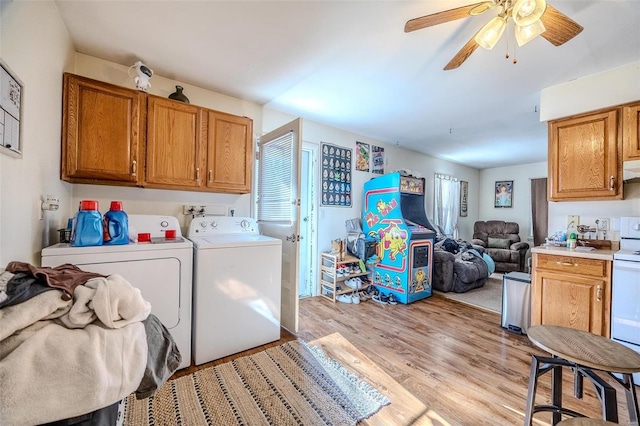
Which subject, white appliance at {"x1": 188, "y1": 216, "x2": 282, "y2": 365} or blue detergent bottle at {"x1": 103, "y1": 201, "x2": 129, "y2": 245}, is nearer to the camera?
blue detergent bottle at {"x1": 103, "y1": 201, "x2": 129, "y2": 245}

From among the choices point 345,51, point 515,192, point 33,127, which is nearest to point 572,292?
point 345,51

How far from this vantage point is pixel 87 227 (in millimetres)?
1631

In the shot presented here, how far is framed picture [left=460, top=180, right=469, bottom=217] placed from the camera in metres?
6.51

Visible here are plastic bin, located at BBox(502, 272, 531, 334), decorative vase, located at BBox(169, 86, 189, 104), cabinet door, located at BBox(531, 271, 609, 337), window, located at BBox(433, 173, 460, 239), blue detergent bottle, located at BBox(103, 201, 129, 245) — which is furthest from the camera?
window, located at BBox(433, 173, 460, 239)

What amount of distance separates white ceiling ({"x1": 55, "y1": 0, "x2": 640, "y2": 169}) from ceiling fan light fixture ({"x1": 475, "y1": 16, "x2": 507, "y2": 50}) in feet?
0.92

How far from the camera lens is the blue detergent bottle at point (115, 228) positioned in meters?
1.75

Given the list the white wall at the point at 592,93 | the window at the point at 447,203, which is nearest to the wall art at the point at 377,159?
the window at the point at 447,203

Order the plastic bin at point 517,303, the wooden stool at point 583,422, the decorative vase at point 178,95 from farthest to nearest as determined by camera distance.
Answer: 1. the plastic bin at point 517,303
2. the decorative vase at point 178,95
3. the wooden stool at point 583,422

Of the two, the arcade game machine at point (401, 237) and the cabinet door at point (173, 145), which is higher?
the cabinet door at point (173, 145)

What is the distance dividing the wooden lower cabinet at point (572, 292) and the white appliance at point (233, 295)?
2.39 meters

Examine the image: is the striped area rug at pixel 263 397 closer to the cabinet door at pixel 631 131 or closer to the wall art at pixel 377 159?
the cabinet door at pixel 631 131

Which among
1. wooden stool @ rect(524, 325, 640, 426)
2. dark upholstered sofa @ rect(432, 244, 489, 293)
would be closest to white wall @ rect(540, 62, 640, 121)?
dark upholstered sofa @ rect(432, 244, 489, 293)

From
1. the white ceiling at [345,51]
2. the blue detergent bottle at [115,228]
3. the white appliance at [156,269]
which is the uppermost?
the white ceiling at [345,51]

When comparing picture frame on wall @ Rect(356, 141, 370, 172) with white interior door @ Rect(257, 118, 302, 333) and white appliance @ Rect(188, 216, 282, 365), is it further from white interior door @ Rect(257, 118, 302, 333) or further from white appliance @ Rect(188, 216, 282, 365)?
white appliance @ Rect(188, 216, 282, 365)
